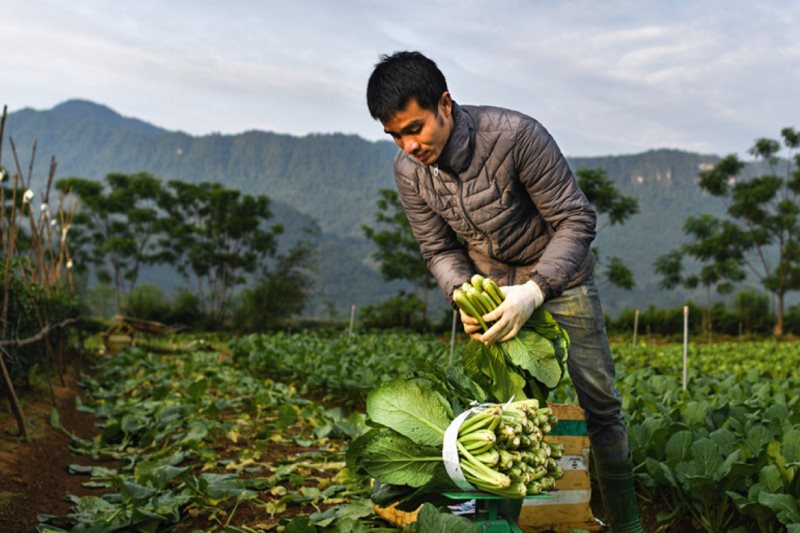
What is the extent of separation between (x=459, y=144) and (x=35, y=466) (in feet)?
11.7

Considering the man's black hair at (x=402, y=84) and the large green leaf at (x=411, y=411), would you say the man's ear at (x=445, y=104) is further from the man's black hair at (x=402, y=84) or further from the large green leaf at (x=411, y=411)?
the large green leaf at (x=411, y=411)

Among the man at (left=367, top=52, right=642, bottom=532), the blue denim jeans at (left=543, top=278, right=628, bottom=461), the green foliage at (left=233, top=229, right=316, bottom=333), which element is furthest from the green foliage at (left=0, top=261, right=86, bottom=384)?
the green foliage at (left=233, top=229, right=316, bottom=333)

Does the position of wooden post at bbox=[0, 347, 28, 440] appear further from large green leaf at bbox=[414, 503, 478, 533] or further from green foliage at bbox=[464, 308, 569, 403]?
large green leaf at bbox=[414, 503, 478, 533]

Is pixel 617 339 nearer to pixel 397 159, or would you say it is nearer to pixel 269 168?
pixel 397 159

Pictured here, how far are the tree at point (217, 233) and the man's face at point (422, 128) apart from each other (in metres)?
49.3

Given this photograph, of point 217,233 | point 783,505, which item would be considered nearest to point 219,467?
point 783,505

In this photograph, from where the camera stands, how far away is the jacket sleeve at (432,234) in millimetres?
2688

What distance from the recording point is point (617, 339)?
2519 centimetres

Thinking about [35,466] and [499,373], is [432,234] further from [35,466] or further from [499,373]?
[35,466]

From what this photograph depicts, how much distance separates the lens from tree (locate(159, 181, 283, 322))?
51906 mm

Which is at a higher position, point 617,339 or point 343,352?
point 343,352

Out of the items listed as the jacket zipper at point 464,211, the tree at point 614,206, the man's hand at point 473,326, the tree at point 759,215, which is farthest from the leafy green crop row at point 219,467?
the tree at point 759,215

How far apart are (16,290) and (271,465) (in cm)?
433

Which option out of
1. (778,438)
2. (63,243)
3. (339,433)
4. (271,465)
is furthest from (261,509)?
(63,243)
